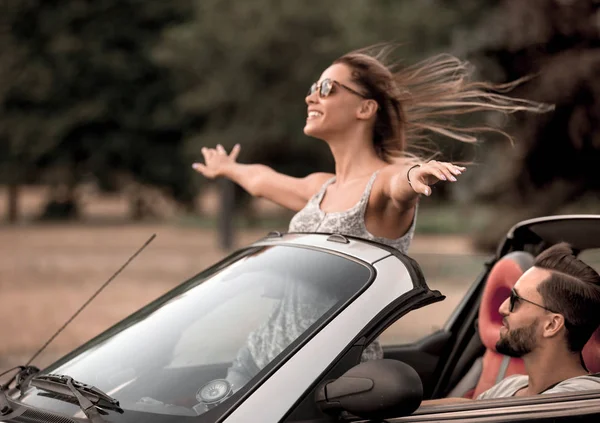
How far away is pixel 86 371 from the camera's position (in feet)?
9.00

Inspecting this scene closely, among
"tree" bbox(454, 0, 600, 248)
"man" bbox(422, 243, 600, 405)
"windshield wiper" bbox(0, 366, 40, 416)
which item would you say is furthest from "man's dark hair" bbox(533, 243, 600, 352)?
"tree" bbox(454, 0, 600, 248)

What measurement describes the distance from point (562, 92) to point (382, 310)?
56.5 ft

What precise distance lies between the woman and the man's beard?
0.36 metres

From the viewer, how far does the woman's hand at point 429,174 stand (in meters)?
2.65

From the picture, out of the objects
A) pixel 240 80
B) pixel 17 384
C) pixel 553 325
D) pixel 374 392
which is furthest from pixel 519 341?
pixel 240 80

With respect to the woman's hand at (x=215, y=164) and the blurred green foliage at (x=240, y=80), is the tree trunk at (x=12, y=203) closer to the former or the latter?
the blurred green foliage at (x=240, y=80)

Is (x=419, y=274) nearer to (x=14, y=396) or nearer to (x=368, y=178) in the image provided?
(x=368, y=178)

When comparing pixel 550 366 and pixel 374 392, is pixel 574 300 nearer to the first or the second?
pixel 550 366

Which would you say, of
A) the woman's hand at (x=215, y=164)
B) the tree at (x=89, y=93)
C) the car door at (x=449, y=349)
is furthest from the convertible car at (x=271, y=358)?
the tree at (x=89, y=93)

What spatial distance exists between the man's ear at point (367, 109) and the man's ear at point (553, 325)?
1.07 metres

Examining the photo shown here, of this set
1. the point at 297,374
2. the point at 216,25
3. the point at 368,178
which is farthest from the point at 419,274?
the point at 216,25

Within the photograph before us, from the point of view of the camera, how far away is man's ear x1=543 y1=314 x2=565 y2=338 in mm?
2814

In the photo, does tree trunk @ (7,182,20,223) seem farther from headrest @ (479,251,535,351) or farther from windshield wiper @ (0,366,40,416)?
windshield wiper @ (0,366,40,416)

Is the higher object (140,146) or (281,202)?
(140,146)
